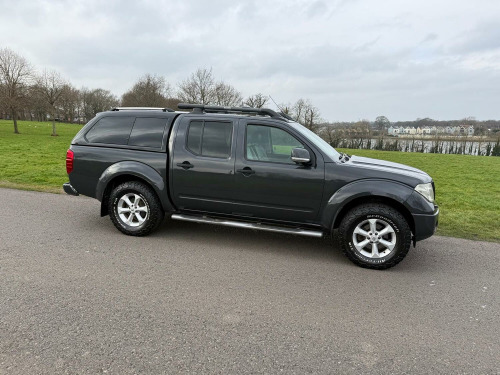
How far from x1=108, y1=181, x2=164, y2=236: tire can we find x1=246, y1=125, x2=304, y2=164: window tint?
62.7 inches

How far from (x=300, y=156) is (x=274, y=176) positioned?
1.42ft

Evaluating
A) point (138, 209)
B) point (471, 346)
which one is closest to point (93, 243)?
point (138, 209)

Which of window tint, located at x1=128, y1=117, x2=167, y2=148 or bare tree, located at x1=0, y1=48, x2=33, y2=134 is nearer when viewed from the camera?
window tint, located at x1=128, y1=117, x2=167, y2=148

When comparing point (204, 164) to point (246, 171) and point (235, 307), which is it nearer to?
point (246, 171)

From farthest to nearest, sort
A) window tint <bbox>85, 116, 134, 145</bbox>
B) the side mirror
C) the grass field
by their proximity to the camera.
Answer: the grass field, window tint <bbox>85, 116, 134, 145</bbox>, the side mirror

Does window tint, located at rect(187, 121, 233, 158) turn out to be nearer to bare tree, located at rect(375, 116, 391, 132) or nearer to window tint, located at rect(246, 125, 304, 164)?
window tint, located at rect(246, 125, 304, 164)

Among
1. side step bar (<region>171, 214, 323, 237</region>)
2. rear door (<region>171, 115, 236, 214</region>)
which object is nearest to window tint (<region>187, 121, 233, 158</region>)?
rear door (<region>171, 115, 236, 214</region>)

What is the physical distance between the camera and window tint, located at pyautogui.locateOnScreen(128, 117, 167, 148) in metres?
4.95

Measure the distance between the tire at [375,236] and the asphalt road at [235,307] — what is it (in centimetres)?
16

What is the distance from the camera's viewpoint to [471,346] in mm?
2674

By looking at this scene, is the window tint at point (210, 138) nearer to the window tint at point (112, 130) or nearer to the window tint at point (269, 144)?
the window tint at point (269, 144)

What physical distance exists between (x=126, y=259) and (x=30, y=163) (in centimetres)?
1057

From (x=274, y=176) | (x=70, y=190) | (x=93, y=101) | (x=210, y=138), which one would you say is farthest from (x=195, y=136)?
(x=93, y=101)

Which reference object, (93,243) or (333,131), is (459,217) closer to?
(93,243)
